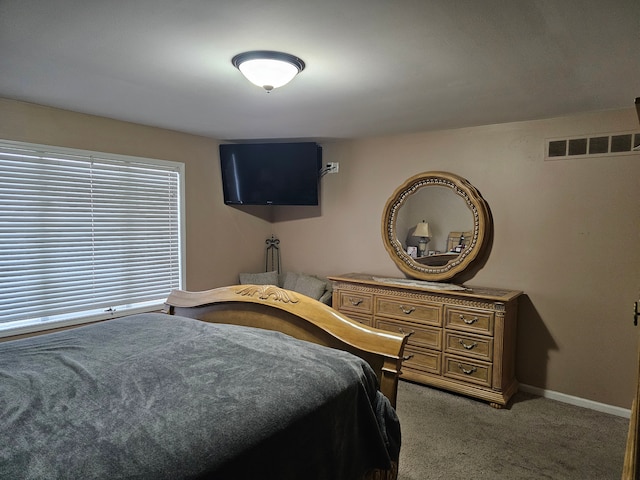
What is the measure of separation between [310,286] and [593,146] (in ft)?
8.81

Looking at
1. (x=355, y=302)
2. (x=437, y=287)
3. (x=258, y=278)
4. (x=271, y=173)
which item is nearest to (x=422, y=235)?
(x=437, y=287)

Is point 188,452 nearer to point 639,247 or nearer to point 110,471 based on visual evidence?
point 110,471

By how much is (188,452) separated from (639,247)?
3.12 m

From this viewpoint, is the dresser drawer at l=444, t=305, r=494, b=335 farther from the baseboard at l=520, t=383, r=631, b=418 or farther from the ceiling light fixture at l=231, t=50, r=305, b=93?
the ceiling light fixture at l=231, t=50, r=305, b=93

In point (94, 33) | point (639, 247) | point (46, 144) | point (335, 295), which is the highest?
point (94, 33)

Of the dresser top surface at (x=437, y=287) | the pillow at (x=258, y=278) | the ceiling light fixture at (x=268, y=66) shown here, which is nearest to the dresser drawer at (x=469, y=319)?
the dresser top surface at (x=437, y=287)

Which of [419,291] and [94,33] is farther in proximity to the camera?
[419,291]

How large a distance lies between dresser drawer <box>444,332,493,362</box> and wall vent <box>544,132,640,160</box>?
1.52m

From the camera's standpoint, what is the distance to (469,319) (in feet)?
9.89

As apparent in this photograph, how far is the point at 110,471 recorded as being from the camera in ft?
3.16

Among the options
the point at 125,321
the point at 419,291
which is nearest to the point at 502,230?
the point at 419,291

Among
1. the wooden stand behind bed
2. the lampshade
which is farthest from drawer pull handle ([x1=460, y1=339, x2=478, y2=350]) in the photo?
the wooden stand behind bed

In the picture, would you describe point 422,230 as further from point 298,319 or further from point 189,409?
point 189,409

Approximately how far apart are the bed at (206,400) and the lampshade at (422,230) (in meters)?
1.83
